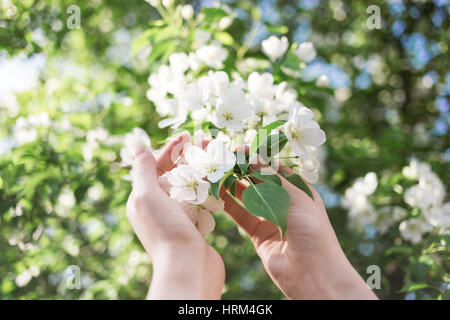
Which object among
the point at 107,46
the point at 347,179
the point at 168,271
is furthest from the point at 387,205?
the point at 107,46

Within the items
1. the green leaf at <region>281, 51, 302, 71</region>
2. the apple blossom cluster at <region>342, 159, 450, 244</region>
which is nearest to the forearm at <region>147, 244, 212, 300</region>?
the green leaf at <region>281, 51, 302, 71</region>

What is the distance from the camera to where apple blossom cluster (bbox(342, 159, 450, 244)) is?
1742 mm

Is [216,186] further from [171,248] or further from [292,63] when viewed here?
[292,63]

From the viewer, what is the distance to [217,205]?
1.04m

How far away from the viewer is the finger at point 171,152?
1.14 metres

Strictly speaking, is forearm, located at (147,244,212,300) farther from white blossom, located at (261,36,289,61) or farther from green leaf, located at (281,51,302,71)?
white blossom, located at (261,36,289,61)

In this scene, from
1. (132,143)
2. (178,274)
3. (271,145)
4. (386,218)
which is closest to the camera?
(178,274)

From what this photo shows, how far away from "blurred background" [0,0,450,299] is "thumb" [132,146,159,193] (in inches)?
7.5

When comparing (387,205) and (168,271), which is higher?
(168,271)

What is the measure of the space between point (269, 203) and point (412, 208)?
54.1 inches

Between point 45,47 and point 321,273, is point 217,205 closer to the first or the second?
point 321,273

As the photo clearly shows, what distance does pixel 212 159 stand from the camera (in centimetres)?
99

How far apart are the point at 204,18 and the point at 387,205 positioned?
1.50 meters

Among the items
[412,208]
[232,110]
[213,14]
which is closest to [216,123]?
[232,110]
